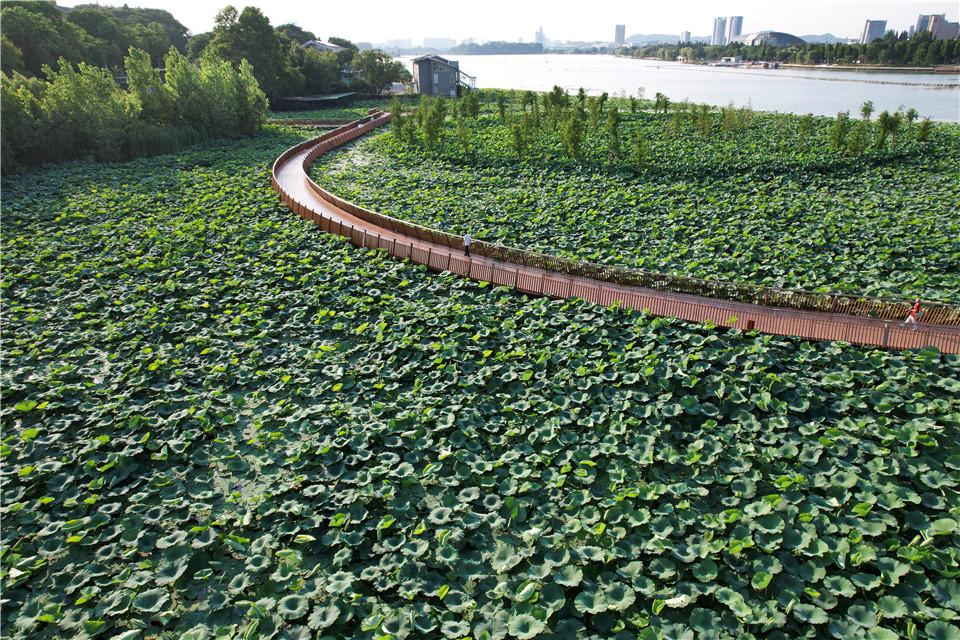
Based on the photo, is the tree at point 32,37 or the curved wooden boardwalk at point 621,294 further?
the tree at point 32,37

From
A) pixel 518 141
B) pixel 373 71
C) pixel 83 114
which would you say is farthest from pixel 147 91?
pixel 373 71

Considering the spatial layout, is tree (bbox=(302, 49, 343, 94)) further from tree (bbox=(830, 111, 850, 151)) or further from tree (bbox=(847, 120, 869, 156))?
tree (bbox=(847, 120, 869, 156))

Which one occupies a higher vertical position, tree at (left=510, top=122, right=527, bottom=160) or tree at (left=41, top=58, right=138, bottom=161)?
tree at (left=41, top=58, right=138, bottom=161)

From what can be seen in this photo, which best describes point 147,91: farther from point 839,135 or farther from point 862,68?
point 862,68

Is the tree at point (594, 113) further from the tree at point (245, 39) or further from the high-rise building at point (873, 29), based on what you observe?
the high-rise building at point (873, 29)

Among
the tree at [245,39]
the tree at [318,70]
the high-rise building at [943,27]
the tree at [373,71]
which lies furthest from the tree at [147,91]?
the high-rise building at [943,27]

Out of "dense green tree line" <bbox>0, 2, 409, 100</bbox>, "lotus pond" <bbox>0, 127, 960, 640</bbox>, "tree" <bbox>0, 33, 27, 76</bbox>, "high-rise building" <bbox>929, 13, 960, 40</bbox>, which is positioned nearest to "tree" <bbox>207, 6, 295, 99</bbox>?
"dense green tree line" <bbox>0, 2, 409, 100</bbox>

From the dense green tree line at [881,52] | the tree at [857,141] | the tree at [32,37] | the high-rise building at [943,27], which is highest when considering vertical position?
the high-rise building at [943,27]
